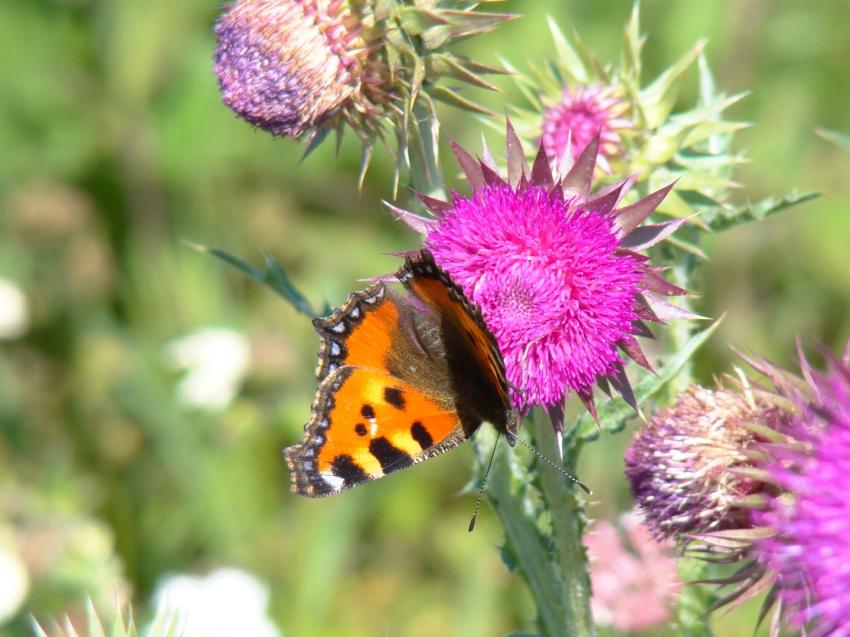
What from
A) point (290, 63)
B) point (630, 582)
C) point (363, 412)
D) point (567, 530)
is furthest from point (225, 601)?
point (290, 63)

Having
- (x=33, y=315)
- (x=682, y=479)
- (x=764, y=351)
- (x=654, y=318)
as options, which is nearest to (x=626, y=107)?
(x=654, y=318)

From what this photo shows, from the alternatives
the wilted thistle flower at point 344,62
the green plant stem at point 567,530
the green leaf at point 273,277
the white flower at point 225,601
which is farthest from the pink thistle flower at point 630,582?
the white flower at point 225,601

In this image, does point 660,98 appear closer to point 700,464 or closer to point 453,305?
point 453,305

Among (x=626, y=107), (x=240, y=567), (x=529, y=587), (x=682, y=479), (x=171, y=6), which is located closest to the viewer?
(x=682, y=479)

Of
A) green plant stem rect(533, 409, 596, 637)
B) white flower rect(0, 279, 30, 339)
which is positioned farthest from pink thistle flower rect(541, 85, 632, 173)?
white flower rect(0, 279, 30, 339)

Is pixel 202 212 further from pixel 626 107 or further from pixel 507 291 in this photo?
pixel 507 291

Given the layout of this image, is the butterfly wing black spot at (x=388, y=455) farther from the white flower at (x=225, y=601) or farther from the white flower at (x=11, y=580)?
the white flower at (x=11, y=580)
